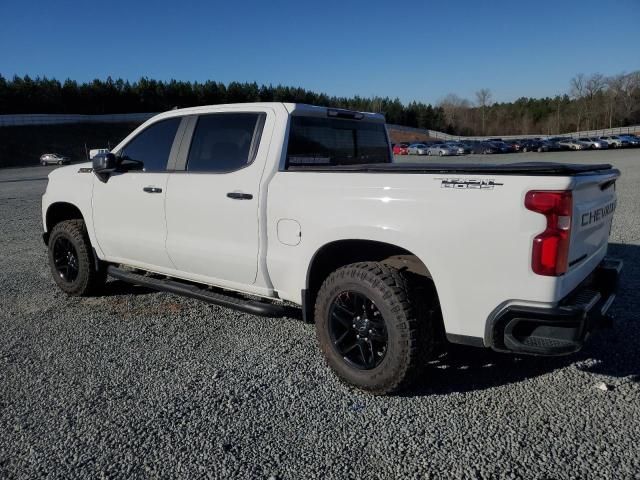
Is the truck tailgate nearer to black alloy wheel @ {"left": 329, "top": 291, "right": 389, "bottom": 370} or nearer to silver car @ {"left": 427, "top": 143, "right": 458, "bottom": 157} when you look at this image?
black alloy wheel @ {"left": 329, "top": 291, "right": 389, "bottom": 370}

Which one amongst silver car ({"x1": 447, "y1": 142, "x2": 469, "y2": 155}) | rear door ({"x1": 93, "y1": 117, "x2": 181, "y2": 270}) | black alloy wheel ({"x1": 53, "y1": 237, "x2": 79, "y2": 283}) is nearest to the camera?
rear door ({"x1": 93, "y1": 117, "x2": 181, "y2": 270})

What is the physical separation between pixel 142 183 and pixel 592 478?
3.97 meters

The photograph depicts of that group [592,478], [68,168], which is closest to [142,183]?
[68,168]

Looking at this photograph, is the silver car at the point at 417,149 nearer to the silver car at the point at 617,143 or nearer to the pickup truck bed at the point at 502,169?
the silver car at the point at 617,143

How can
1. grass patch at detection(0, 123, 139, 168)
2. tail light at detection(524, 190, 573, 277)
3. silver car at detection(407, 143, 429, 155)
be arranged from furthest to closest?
1. grass patch at detection(0, 123, 139, 168)
2. silver car at detection(407, 143, 429, 155)
3. tail light at detection(524, 190, 573, 277)

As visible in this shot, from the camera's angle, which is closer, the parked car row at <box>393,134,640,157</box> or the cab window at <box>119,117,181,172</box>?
the cab window at <box>119,117,181,172</box>

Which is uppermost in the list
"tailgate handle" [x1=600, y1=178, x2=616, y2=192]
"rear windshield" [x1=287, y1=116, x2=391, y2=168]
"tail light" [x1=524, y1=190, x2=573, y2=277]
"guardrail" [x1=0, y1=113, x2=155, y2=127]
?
"guardrail" [x1=0, y1=113, x2=155, y2=127]

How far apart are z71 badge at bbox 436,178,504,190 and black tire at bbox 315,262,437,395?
2.17 ft

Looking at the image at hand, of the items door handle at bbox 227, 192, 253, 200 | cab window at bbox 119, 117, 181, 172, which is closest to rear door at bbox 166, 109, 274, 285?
door handle at bbox 227, 192, 253, 200

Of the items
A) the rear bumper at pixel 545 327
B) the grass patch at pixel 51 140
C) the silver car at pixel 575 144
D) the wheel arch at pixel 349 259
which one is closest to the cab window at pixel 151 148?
the wheel arch at pixel 349 259

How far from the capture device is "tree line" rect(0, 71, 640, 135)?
78750 millimetres

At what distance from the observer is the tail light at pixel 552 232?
107 inches

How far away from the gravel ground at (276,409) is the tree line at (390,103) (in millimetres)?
81889

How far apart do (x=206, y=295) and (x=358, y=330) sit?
1455mm
